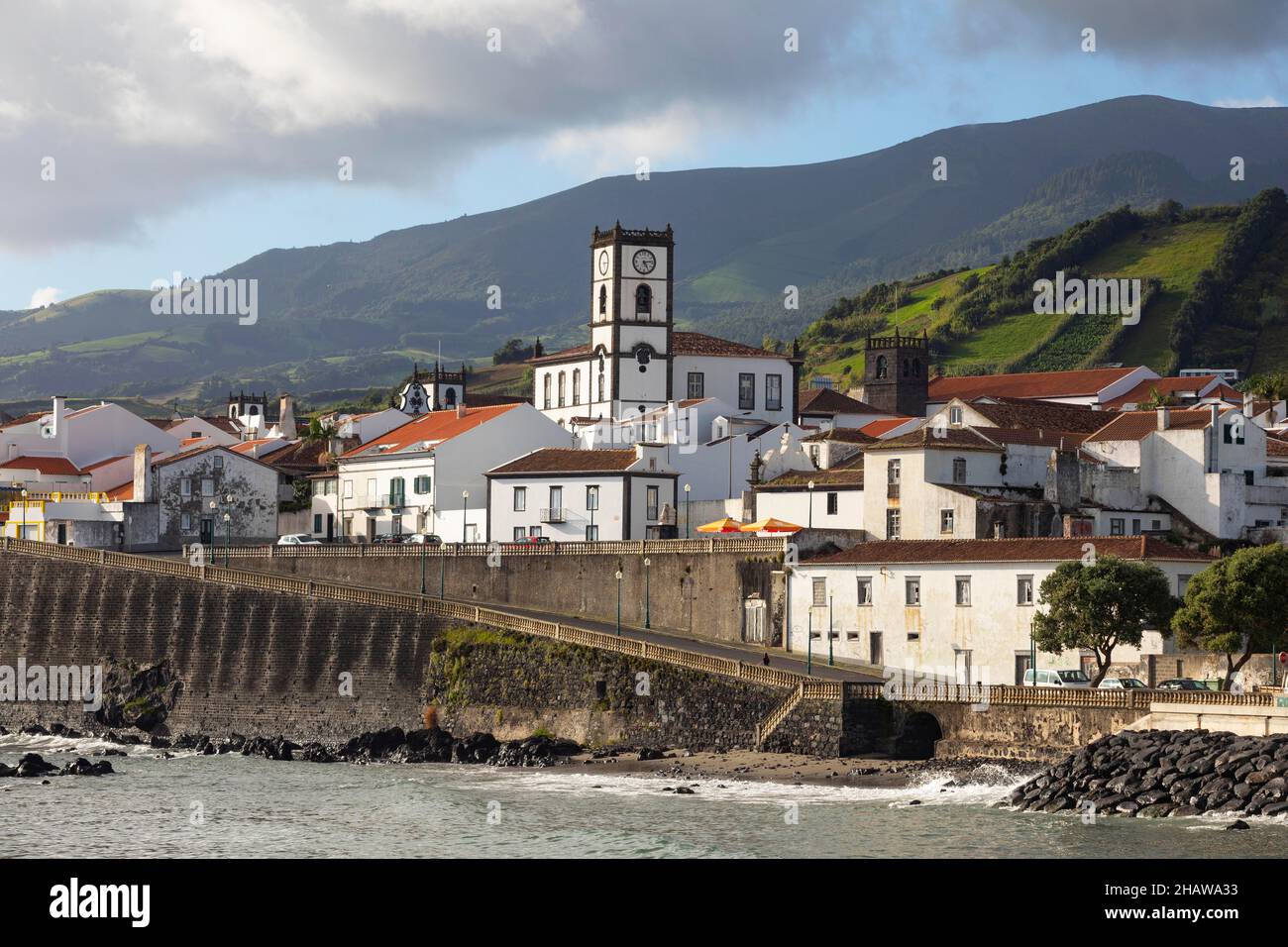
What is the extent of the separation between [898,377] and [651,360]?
2126 cm

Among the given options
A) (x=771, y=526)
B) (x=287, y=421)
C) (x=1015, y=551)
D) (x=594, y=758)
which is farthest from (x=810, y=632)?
(x=287, y=421)

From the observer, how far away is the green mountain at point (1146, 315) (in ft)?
572

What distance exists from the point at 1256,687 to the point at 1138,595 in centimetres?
565

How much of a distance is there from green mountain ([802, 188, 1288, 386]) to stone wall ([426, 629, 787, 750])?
93.1 m

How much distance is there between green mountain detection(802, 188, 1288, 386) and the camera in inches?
6865

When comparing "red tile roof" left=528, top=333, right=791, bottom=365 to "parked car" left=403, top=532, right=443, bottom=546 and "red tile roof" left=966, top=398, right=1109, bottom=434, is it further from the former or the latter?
"red tile roof" left=966, top=398, right=1109, bottom=434

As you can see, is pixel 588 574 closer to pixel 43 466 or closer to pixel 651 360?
pixel 651 360

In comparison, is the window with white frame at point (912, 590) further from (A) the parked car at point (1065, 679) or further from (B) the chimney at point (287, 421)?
(B) the chimney at point (287, 421)

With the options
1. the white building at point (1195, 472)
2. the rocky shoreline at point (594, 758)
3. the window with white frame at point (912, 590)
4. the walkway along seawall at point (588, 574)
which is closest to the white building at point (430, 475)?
the walkway along seawall at point (588, 574)

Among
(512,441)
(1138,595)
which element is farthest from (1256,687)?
(512,441)

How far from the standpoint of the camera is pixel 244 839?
54781 mm

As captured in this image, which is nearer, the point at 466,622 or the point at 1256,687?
the point at 1256,687
